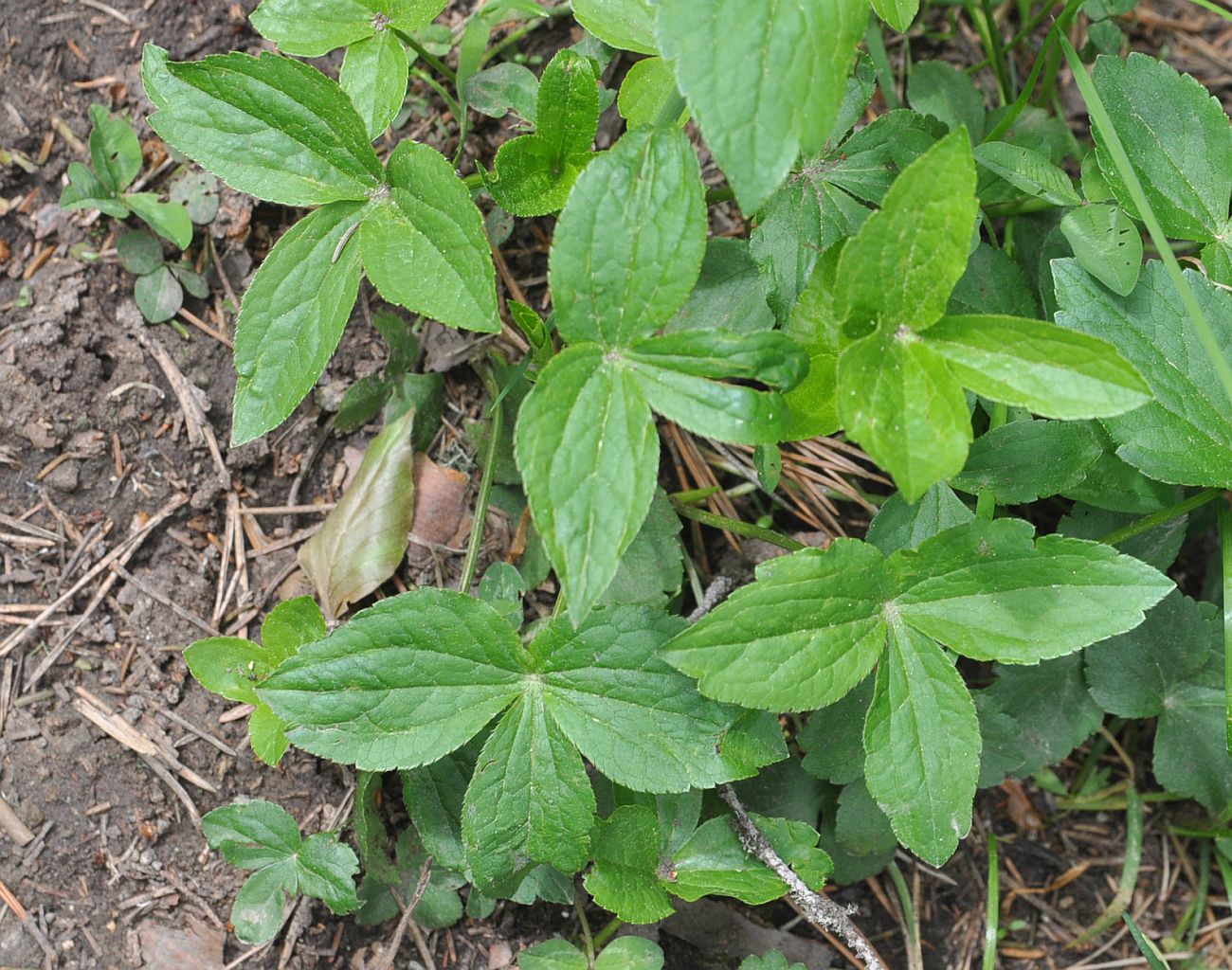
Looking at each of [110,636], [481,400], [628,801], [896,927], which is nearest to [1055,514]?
[896,927]

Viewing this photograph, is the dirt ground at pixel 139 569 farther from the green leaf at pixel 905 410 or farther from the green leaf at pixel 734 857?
the green leaf at pixel 905 410

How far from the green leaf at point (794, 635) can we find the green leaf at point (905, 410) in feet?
0.77

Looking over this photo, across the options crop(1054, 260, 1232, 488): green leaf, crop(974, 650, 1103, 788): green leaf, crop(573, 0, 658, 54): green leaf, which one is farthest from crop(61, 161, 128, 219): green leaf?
crop(974, 650, 1103, 788): green leaf

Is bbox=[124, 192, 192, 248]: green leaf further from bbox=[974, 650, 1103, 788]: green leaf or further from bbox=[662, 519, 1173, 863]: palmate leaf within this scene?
bbox=[974, 650, 1103, 788]: green leaf

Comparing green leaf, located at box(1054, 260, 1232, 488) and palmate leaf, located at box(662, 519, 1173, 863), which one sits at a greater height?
green leaf, located at box(1054, 260, 1232, 488)

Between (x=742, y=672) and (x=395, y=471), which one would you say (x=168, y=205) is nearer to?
(x=395, y=471)

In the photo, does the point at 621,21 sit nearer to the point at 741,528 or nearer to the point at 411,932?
the point at 741,528

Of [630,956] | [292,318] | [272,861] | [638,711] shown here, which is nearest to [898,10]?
[292,318]

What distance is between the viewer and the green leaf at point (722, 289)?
2184mm

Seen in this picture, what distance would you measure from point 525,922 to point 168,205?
1.89 meters

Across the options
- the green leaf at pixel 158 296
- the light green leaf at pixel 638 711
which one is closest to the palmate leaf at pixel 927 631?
the light green leaf at pixel 638 711

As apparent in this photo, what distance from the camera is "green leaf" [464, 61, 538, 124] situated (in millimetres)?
2338

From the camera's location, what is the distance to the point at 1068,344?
5.41 ft

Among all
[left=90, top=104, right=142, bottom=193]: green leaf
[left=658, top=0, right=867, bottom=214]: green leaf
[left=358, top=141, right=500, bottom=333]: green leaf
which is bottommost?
[left=90, top=104, right=142, bottom=193]: green leaf
